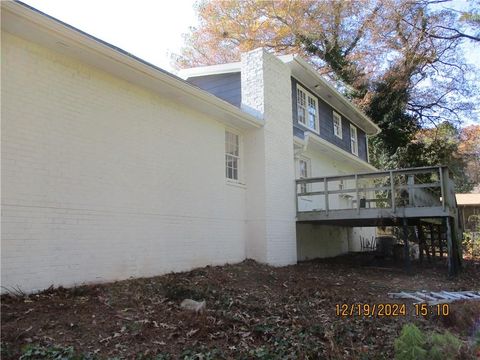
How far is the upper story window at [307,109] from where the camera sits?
51.2 feet

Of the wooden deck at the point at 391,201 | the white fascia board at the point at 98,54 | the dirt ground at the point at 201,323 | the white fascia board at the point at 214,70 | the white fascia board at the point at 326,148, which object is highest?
the white fascia board at the point at 214,70

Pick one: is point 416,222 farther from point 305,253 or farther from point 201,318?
point 201,318

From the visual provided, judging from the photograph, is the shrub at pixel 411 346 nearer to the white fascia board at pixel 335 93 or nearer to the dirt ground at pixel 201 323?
the dirt ground at pixel 201 323

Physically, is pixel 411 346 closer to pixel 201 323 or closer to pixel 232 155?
pixel 201 323

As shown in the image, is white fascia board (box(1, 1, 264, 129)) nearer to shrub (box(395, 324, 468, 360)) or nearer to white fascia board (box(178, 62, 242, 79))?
white fascia board (box(178, 62, 242, 79))

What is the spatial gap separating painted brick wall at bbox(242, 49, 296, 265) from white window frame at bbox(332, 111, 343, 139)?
6.36 m

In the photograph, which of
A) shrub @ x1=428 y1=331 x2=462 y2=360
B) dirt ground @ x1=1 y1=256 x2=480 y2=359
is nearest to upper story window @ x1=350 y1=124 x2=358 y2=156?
dirt ground @ x1=1 y1=256 x2=480 y2=359

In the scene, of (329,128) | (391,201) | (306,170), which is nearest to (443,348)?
(391,201)

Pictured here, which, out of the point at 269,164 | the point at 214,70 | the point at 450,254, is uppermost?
the point at 214,70

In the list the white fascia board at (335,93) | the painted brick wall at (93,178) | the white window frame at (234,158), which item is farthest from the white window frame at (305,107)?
the painted brick wall at (93,178)

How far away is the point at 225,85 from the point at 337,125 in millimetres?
7484

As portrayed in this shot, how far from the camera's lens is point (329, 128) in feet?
60.2

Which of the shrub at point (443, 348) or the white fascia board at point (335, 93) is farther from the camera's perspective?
the white fascia board at point (335, 93)

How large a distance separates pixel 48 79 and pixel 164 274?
172 inches
